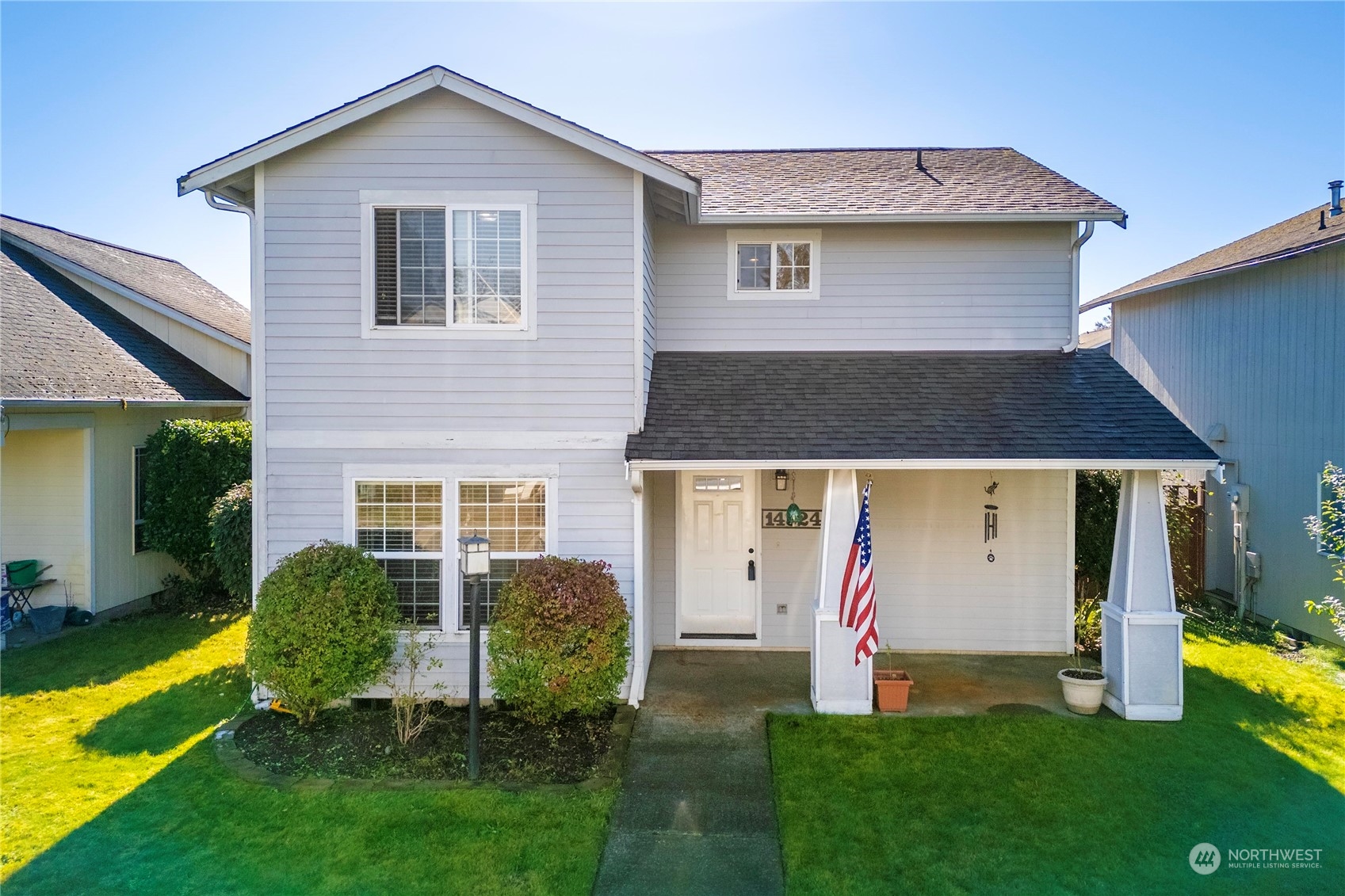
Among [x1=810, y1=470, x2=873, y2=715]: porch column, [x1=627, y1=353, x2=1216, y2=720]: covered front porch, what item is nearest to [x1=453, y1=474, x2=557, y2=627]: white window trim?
[x1=627, y1=353, x2=1216, y2=720]: covered front porch

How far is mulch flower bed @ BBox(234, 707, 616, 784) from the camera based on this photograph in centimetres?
600

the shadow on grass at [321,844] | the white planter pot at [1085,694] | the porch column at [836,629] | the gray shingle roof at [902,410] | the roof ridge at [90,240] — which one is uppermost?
the roof ridge at [90,240]

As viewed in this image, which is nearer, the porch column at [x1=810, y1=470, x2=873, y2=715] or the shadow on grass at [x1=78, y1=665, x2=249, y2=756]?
the shadow on grass at [x1=78, y1=665, x2=249, y2=756]

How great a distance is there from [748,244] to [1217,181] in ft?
34.2

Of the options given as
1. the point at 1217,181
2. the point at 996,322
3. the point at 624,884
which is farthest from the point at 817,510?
the point at 1217,181

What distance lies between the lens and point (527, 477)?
7.39 m

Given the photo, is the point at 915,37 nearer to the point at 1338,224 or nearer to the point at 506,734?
the point at 1338,224

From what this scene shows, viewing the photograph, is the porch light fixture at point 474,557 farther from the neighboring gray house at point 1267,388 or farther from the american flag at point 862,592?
the neighboring gray house at point 1267,388

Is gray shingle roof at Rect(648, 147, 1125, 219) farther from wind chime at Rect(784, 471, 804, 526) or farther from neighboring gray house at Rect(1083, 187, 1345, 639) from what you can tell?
neighboring gray house at Rect(1083, 187, 1345, 639)

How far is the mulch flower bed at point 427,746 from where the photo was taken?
5996 millimetres

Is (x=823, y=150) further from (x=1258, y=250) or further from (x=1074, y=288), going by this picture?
(x=1258, y=250)

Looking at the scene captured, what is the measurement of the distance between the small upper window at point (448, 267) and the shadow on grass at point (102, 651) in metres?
5.47

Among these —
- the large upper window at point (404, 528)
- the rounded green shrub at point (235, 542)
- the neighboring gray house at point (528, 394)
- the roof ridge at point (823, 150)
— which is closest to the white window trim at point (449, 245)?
the neighboring gray house at point (528, 394)

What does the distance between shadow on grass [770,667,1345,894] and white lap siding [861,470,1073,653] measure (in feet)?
6.83
